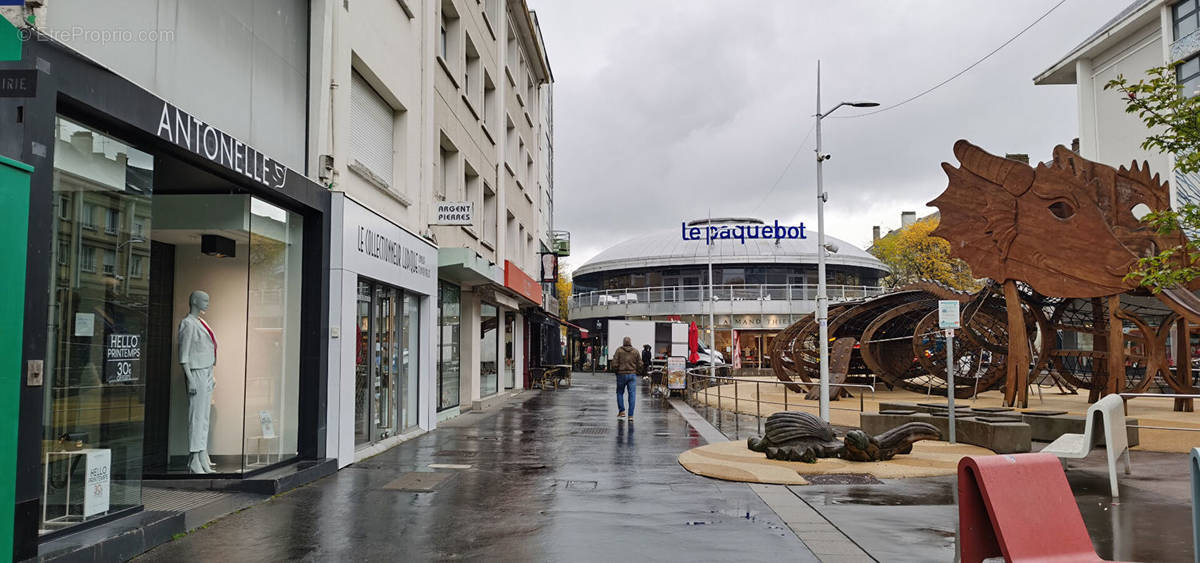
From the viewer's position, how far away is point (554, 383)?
32.4m

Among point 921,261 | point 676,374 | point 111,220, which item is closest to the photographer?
point 111,220

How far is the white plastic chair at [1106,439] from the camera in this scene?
8.36 metres

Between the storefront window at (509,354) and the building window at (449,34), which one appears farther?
the storefront window at (509,354)

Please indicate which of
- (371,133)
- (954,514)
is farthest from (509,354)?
(954,514)

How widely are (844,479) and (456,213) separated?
8.64 metres

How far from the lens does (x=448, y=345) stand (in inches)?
685

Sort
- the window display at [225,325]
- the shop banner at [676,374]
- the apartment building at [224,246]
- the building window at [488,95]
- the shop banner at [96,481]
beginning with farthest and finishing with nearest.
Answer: the shop banner at [676,374] → the building window at [488,95] → the window display at [225,325] → the shop banner at [96,481] → the apartment building at [224,246]

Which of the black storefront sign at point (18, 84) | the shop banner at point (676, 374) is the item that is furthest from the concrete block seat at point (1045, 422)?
the black storefront sign at point (18, 84)

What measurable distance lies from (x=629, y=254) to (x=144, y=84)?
60172 mm

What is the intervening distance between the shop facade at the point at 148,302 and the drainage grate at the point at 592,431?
5605 mm

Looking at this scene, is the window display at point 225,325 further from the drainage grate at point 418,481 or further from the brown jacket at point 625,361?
the brown jacket at point 625,361

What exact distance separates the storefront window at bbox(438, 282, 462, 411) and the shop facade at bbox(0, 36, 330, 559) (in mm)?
6816

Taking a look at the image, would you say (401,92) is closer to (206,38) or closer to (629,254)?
(206,38)

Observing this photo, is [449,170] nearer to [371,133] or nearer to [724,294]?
[371,133]
